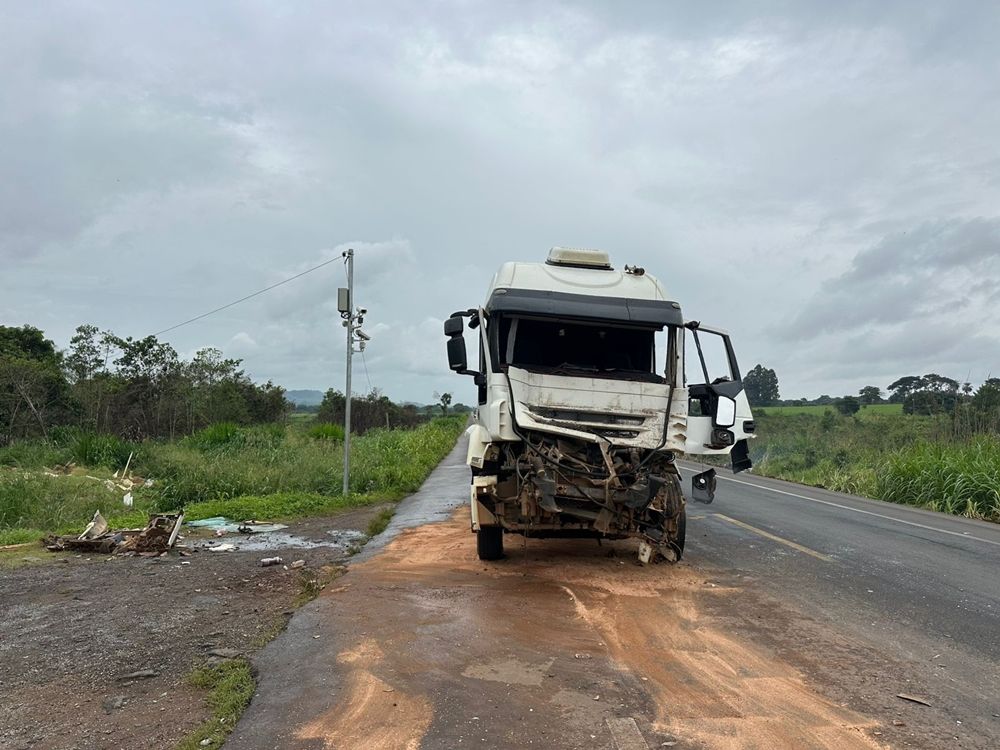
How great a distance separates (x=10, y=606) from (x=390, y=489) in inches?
428

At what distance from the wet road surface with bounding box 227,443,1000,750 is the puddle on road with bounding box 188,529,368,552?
62.8 inches

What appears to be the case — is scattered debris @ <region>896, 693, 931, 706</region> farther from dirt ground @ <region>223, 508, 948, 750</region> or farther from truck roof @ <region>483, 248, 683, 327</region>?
truck roof @ <region>483, 248, 683, 327</region>

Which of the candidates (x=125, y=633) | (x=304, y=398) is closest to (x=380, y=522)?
(x=125, y=633)

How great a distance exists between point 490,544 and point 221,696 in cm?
423

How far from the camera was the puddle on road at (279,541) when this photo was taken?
10172mm

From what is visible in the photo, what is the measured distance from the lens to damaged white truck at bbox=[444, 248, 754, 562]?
283 inches

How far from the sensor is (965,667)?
16.7 ft

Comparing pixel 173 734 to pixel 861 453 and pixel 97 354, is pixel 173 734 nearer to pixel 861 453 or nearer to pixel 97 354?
pixel 861 453

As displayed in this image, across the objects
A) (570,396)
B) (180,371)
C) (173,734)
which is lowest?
(173,734)

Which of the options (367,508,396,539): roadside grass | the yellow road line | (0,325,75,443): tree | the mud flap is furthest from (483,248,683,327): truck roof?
(0,325,75,443): tree

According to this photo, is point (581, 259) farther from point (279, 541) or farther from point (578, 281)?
point (279, 541)

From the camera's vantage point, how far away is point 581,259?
8.98m

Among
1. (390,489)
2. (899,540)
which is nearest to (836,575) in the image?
(899,540)

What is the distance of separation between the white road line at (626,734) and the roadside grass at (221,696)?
2065 millimetres
